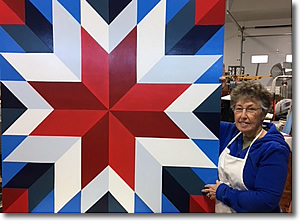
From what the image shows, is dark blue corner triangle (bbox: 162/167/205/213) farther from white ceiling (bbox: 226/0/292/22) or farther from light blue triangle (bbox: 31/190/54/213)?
white ceiling (bbox: 226/0/292/22)

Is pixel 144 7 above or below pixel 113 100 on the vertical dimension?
above

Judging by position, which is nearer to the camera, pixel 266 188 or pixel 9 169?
pixel 266 188

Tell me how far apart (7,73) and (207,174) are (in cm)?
89

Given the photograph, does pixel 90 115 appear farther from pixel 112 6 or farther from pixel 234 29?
pixel 234 29

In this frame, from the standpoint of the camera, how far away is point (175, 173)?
107 cm

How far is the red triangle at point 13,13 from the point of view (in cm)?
106

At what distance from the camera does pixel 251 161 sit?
3.47 feet

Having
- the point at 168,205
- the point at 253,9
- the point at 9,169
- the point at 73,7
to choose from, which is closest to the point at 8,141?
the point at 9,169

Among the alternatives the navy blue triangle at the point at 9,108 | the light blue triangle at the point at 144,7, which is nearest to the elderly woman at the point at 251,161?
the light blue triangle at the point at 144,7

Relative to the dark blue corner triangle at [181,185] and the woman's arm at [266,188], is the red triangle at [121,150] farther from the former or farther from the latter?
the woman's arm at [266,188]

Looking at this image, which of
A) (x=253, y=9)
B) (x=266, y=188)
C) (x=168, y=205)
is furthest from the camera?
(x=253, y=9)

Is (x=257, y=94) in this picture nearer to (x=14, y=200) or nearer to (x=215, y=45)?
(x=215, y=45)

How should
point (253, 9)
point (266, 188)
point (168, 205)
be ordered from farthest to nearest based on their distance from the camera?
point (253, 9)
point (168, 205)
point (266, 188)

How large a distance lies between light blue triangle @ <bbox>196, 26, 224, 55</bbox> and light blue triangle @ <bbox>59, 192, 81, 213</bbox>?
0.76 metres
